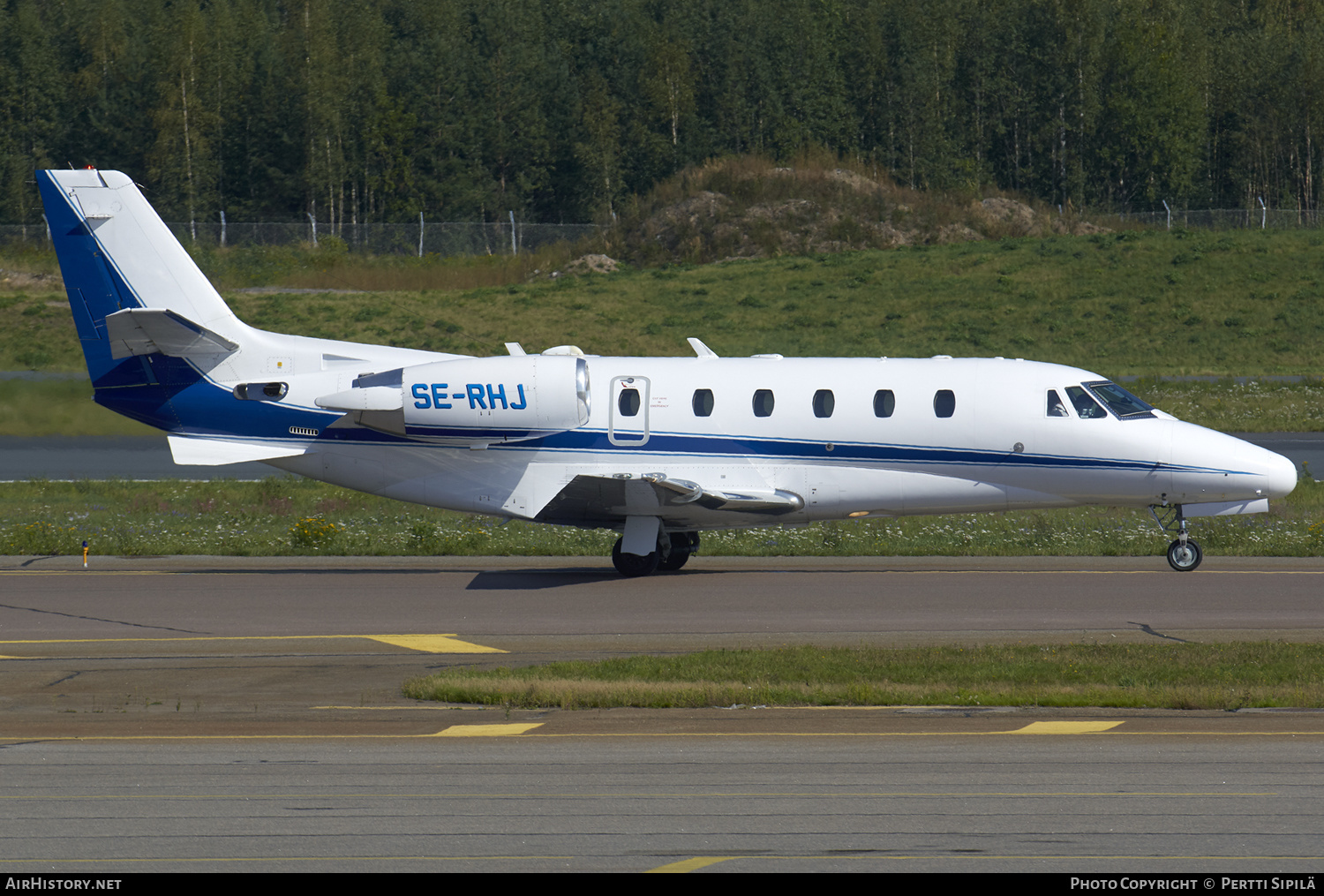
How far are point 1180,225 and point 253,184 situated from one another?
5153 cm

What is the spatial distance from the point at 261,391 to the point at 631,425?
18.0ft

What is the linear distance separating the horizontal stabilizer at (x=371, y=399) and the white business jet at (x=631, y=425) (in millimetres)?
30

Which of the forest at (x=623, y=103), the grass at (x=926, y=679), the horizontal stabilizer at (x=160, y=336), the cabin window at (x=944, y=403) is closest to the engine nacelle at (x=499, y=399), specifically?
the horizontal stabilizer at (x=160, y=336)

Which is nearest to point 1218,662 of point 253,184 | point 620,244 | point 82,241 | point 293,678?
point 293,678

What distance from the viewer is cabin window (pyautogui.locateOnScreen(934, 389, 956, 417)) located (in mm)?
19422

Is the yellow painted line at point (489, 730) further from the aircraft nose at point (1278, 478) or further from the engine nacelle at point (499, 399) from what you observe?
the aircraft nose at point (1278, 478)

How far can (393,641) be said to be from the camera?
1543cm

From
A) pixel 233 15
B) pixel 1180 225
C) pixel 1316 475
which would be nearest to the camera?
pixel 1316 475

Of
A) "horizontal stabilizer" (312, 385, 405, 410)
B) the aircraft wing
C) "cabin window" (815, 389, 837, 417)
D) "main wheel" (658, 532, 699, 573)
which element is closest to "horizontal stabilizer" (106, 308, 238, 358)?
"horizontal stabilizer" (312, 385, 405, 410)

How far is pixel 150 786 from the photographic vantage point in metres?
9.58

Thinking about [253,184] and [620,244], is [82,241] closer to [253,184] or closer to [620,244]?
[620,244]

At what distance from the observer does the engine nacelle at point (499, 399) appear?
19609 mm

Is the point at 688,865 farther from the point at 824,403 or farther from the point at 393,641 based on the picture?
the point at 824,403

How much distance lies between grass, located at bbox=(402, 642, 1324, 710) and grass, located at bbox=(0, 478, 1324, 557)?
8105 mm
